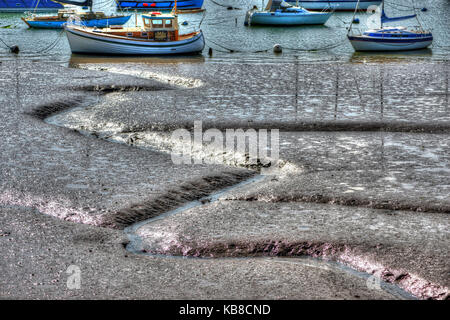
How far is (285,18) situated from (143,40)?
892 inches

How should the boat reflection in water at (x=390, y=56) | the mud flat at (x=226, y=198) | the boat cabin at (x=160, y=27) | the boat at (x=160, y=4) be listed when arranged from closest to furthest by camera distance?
1. the mud flat at (x=226, y=198)
2. the boat reflection in water at (x=390, y=56)
3. the boat cabin at (x=160, y=27)
4. the boat at (x=160, y=4)

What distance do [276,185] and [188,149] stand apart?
2778mm

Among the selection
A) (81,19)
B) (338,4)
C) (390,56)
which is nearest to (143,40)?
(390,56)

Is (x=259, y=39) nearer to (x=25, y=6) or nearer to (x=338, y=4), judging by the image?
(x=338, y=4)

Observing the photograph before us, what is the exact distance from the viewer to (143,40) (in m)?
33.3

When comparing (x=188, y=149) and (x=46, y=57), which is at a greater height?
(x=188, y=149)

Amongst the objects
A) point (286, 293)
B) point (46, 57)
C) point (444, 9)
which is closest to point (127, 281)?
point (286, 293)

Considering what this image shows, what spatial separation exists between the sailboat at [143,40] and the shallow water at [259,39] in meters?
1.14

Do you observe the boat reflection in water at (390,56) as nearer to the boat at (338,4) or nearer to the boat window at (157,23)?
the boat window at (157,23)

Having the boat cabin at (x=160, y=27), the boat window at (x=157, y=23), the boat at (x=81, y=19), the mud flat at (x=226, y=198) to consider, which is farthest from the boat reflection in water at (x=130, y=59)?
the boat at (x=81, y=19)

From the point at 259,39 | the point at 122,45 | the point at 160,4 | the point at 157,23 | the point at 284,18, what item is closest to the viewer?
the point at 122,45

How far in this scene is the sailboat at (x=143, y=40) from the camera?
3306 cm
